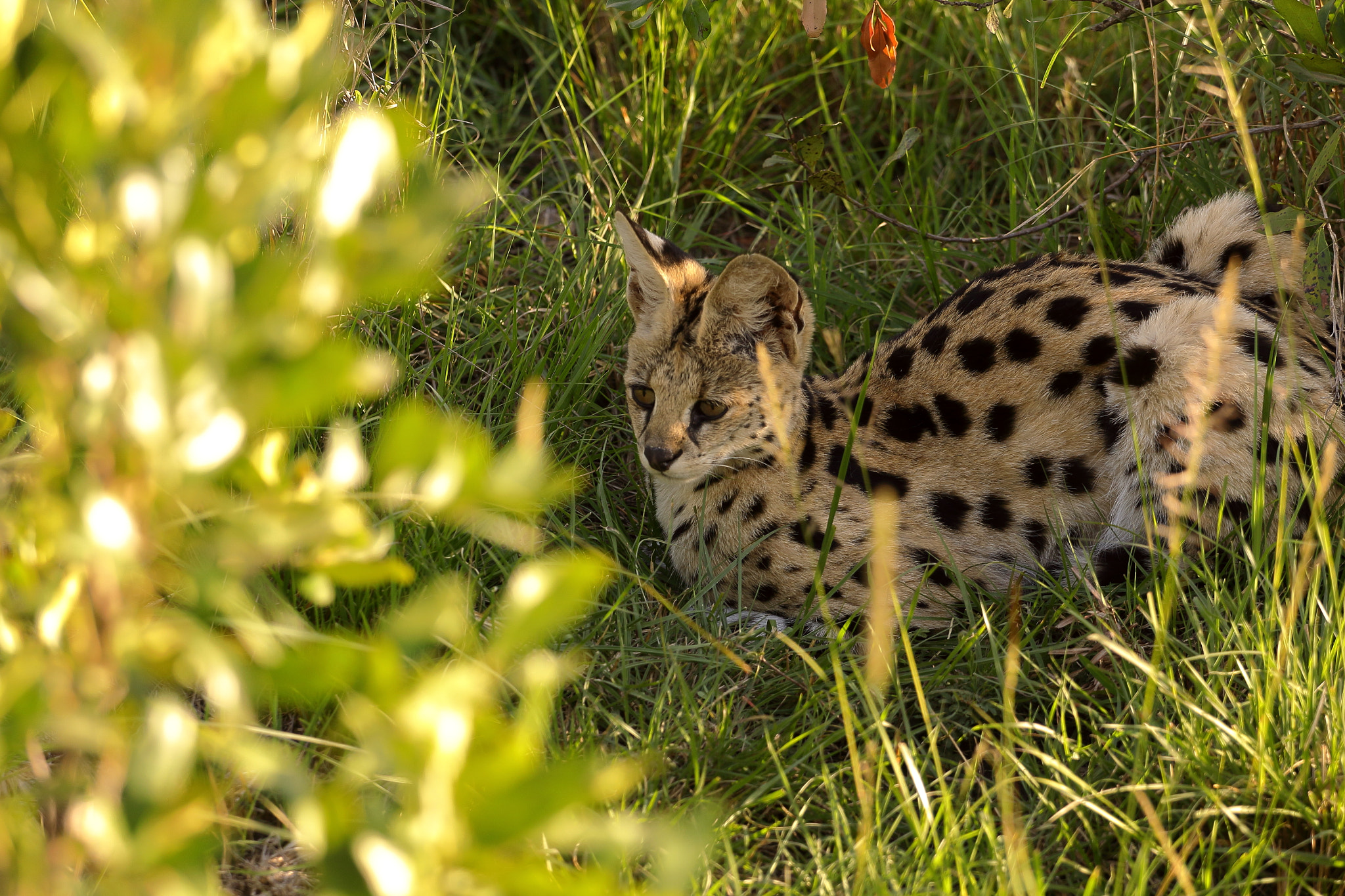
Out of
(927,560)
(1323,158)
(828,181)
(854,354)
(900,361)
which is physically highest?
(1323,158)

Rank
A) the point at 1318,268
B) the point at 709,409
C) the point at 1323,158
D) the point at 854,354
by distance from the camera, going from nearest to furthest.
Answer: the point at 1323,158 < the point at 1318,268 < the point at 709,409 < the point at 854,354

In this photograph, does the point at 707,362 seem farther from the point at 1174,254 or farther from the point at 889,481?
the point at 1174,254

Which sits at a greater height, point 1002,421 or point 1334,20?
point 1334,20

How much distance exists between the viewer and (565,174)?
4.45m

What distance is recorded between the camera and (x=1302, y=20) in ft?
9.30

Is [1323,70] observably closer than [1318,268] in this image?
Yes

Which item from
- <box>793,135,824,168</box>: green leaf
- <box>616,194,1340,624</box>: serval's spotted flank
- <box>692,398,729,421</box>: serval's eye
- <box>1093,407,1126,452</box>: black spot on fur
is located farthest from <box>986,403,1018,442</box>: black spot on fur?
<box>793,135,824,168</box>: green leaf

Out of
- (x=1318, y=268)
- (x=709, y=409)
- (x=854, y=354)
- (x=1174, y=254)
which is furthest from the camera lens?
(x=854, y=354)

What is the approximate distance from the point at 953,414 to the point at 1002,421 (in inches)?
5.5

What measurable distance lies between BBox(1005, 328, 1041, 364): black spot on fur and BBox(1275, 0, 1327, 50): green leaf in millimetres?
999

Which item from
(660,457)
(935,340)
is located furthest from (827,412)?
(660,457)

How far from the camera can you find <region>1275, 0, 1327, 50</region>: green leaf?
2.82m

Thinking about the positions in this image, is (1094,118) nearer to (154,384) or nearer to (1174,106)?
(1174,106)

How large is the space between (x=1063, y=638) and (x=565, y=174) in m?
2.60
